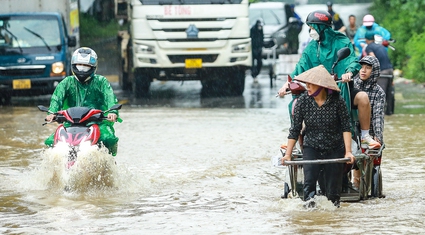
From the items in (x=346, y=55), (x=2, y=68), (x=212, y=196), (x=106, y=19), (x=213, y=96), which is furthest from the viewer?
(x=106, y=19)

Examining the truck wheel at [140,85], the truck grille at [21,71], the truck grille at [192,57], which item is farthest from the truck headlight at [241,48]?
the truck grille at [21,71]

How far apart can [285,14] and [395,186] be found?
75.3ft

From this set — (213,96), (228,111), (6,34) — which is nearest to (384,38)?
(228,111)

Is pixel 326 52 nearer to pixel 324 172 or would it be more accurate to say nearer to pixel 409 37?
pixel 324 172

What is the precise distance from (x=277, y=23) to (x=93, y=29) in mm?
9343

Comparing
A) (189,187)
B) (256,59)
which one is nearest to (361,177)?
(189,187)

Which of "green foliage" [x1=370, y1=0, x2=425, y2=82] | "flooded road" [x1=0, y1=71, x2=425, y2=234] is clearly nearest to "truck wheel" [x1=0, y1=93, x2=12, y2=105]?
"flooded road" [x1=0, y1=71, x2=425, y2=234]

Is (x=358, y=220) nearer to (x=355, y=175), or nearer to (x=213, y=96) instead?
(x=355, y=175)

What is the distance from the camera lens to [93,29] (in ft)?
128

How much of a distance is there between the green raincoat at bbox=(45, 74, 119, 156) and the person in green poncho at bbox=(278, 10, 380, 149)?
211 centimetres

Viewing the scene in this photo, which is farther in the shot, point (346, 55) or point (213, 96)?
point (213, 96)

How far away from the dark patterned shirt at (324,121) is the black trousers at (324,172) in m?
0.06

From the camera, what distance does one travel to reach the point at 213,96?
23.8 m

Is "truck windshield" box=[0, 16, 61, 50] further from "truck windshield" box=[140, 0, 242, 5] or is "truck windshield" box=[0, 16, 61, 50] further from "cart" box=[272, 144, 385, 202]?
"cart" box=[272, 144, 385, 202]
